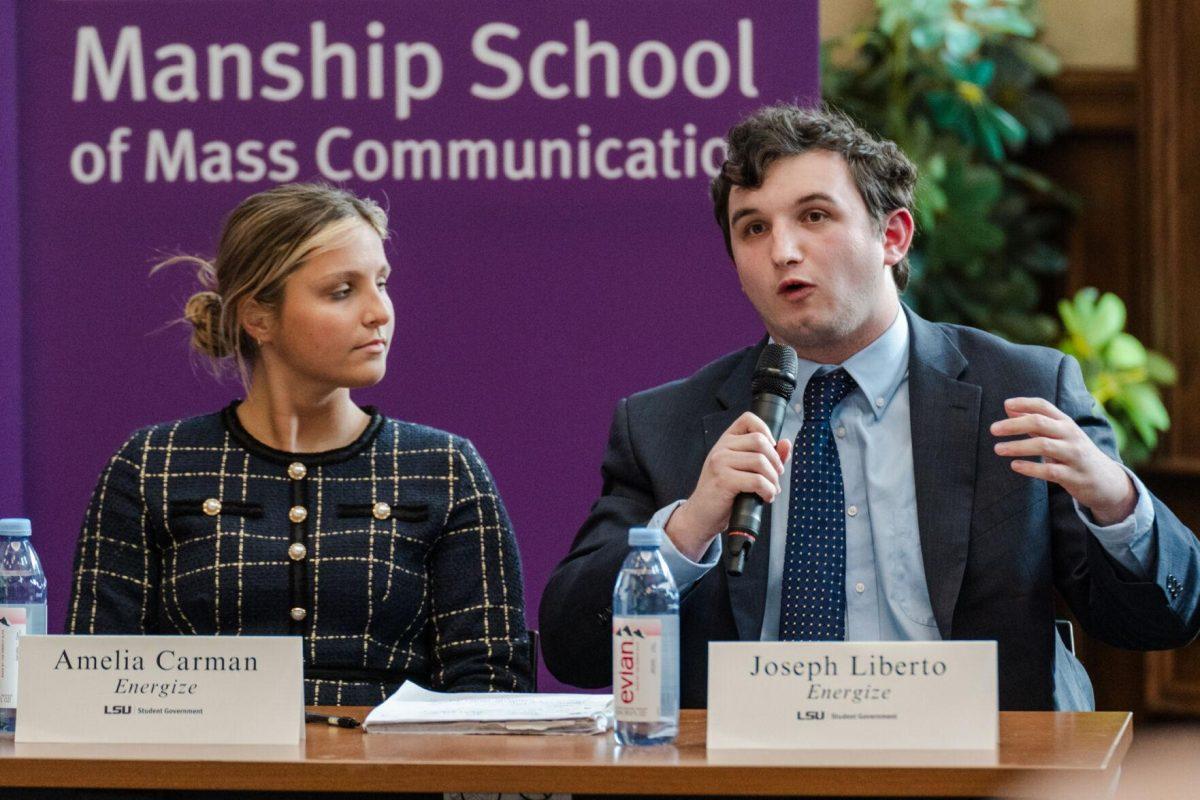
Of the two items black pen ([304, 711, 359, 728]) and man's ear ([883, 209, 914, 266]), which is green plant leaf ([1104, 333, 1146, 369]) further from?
black pen ([304, 711, 359, 728])

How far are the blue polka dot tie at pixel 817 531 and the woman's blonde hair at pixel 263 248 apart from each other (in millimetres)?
769

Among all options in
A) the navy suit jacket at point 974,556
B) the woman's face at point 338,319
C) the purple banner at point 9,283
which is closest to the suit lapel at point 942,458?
the navy suit jacket at point 974,556

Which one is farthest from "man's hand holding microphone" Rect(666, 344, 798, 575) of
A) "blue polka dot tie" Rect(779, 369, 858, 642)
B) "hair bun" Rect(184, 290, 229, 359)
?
"hair bun" Rect(184, 290, 229, 359)

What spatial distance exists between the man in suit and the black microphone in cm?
18

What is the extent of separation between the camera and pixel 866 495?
7.79 feet

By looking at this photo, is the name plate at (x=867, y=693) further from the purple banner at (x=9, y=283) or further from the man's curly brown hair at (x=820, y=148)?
the purple banner at (x=9, y=283)

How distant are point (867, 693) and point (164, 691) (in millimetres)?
789

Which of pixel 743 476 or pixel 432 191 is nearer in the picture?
pixel 743 476

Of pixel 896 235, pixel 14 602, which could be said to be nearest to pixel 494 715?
pixel 14 602

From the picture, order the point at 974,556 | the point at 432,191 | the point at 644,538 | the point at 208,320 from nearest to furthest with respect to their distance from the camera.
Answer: the point at 644,538
the point at 974,556
the point at 208,320
the point at 432,191

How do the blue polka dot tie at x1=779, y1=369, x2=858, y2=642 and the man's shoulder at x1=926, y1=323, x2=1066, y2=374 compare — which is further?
the man's shoulder at x1=926, y1=323, x2=1066, y2=374

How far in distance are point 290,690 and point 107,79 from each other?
5.30 feet

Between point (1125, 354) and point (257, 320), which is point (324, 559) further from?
point (1125, 354)

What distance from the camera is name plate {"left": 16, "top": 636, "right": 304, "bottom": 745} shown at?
6.08 feet
